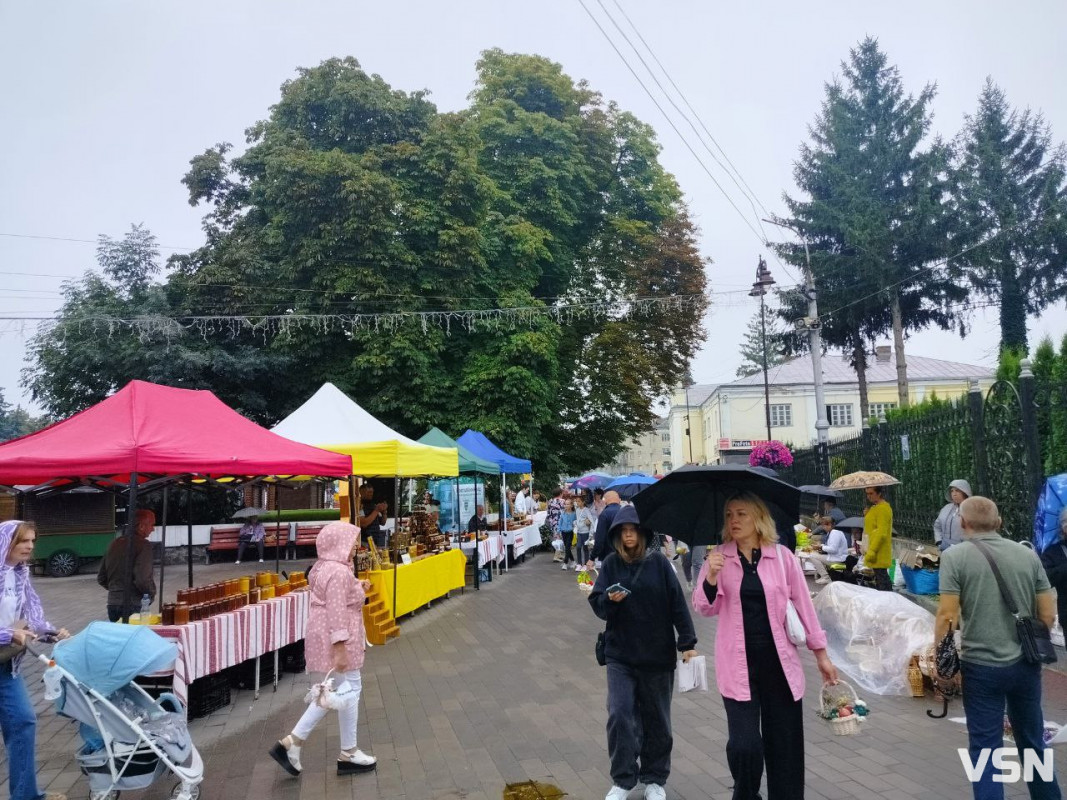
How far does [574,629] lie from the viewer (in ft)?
35.5

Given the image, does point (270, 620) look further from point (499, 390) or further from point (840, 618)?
point (499, 390)

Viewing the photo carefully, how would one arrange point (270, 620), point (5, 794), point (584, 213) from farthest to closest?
point (584, 213) → point (270, 620) → point (5, 794)

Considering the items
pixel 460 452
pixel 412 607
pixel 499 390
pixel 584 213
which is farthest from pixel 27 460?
pixel 584 213

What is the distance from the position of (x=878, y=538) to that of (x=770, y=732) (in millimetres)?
6641

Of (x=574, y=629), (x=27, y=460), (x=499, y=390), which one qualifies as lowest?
(x=574, y=629)

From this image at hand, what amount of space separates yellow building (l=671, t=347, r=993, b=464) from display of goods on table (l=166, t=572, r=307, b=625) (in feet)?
128

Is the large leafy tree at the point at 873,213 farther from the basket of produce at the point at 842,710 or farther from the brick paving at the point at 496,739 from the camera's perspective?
the basket of produce at the point at 842,710

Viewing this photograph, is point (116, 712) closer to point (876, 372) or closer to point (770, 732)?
point (770, 732)

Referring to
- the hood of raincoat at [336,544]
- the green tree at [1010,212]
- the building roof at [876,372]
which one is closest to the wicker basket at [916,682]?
the hood of raincoat at [336,544]

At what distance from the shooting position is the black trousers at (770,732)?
3.65 meters

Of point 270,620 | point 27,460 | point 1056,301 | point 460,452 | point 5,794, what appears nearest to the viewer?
point 5,794

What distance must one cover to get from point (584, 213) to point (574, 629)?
19.6m

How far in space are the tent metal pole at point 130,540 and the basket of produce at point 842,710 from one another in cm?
542

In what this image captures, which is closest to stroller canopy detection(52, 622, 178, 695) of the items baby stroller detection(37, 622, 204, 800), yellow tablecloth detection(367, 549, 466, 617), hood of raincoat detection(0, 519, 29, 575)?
baby stroller detection(37, 622, 204, 800)
